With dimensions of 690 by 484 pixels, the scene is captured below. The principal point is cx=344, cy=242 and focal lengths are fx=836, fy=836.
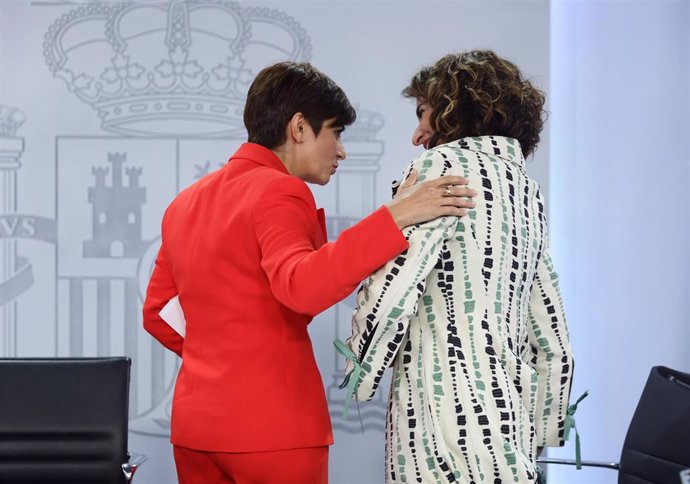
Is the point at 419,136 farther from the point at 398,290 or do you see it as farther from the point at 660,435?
the point at 660,435

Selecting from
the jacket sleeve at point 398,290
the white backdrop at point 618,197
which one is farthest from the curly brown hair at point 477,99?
the white backdrop at point 618,197

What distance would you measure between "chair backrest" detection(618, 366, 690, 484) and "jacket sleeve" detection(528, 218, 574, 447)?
0.44 metres

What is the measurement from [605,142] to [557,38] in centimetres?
51

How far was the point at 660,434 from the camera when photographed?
2.14m

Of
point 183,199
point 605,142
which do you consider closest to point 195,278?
point 183,199

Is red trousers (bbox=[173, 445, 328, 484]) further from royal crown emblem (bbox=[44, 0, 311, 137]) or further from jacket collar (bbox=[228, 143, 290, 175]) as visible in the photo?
royal crown emblem (bbox=[44, 0, 311, 137])

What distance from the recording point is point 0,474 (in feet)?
7.67

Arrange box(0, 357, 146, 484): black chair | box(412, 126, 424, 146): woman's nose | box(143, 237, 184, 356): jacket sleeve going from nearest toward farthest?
box(412, 126, 424, 146): woman's nose → box(143, 237, 184, 356): jacket sleeve → box(0, 357, 146, 484): black chair

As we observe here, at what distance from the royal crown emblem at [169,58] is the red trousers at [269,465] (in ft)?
6.07

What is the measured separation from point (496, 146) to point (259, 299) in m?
0.56

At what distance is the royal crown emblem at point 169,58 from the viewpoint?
132 inches

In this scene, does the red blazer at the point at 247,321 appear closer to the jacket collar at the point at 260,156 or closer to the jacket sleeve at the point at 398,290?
the jacket collar at the point at 260,156

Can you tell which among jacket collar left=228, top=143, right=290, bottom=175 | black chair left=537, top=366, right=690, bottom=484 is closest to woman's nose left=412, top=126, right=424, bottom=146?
jacket collar left=228, top=143, right=290, bottom=175

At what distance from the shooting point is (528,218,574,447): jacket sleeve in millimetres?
1771
